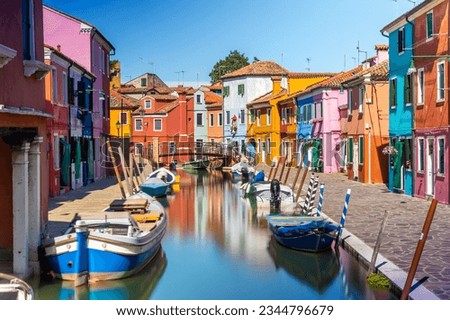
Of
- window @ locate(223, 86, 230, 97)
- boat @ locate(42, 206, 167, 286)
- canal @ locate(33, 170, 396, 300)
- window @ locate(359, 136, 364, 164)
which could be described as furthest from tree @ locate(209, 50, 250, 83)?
boat @ locate(42, 206, 167, 286)

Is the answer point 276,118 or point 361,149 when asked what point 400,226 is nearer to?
point 361,149

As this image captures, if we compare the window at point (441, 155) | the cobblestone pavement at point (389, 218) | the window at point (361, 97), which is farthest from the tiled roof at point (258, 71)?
the window at point (441, 155)

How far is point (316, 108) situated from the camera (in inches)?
1049

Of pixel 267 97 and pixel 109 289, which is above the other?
pixel 267 97

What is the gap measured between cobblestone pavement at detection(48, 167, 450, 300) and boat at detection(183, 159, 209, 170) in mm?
11367

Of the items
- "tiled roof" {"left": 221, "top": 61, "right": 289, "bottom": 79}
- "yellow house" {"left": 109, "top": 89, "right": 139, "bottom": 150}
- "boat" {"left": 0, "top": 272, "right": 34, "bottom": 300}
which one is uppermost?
"tiled roof" {"left": 221, "top": 61, "right": 289, "bottom": 79}

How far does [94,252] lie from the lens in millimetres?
8133

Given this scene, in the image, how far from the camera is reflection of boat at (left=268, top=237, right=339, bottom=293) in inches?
331

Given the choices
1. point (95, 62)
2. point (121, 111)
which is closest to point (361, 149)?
point (121, 111)

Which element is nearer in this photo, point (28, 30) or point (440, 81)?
point (28, 30)

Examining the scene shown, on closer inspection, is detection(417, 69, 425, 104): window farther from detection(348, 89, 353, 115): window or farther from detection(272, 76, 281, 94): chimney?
detection(272, 76, 281, 94): chimney

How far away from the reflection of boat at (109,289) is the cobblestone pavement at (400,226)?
8.76 ft

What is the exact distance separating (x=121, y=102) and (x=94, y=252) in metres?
9.23
